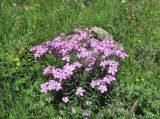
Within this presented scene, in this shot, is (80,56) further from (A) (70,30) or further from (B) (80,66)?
(A) (70,30)

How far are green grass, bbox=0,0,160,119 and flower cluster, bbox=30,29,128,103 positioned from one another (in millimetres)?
172

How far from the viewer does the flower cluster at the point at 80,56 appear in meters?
4.34

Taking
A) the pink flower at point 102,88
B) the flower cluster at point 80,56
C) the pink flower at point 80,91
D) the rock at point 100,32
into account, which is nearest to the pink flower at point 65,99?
the flower cluster at point 80,56

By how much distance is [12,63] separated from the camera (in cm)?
471

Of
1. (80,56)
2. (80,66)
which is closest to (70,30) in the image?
(80,56)

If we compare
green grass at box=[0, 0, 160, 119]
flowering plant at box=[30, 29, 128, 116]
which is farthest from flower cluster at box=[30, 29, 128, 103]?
green grass at box=[0, 0, 160, 119]

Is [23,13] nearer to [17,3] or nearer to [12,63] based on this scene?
[17,3]

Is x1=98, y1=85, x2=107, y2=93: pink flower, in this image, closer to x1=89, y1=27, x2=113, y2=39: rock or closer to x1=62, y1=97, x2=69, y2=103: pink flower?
x1=62, y1=97, x2=69, y2=103: pink flower

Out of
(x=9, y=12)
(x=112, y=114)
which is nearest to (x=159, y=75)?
(x=112, y=114)

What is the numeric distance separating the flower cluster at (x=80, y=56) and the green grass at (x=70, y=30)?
17 centimetres

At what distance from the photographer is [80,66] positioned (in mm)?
4395

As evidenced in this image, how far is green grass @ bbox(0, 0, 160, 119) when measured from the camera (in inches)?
174

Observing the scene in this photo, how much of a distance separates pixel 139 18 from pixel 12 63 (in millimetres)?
2225

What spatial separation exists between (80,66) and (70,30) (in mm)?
1291
